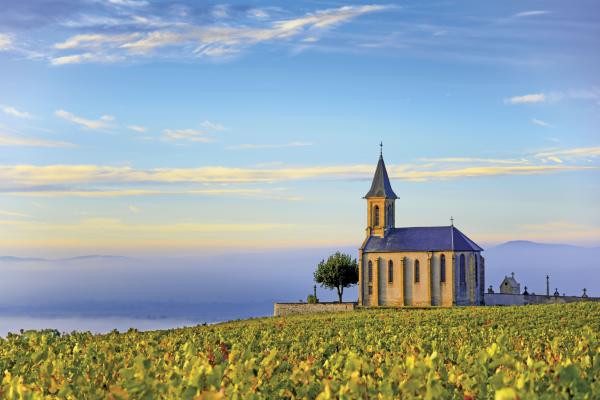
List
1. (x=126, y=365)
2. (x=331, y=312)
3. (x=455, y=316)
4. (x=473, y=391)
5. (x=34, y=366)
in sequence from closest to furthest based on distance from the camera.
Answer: (x=473, y=391), (x=126, y=365), (x=34, y=366), (x=455, y=316), (x=331, y=312)

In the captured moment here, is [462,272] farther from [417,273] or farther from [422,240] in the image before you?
[422,240]

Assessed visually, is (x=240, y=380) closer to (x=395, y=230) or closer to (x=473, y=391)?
(x=473, y=391)

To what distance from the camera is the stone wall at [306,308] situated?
257ft

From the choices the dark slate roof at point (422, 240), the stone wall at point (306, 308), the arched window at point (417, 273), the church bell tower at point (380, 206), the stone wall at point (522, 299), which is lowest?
the stone wall at point (306, 308)

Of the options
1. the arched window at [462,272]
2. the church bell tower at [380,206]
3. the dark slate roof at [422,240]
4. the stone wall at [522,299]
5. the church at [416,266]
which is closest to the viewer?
the stone wall at [522,299]

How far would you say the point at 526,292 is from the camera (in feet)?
275

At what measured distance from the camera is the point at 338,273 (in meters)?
90.1

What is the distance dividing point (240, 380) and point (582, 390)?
13.9 ft

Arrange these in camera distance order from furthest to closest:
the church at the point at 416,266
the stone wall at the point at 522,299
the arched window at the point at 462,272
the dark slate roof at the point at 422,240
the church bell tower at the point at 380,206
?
the church bell tower at the point at 380,206 < the dark slate roof at the point at 422,240 < the arched window at the point at 462,272 < the church at the point at 416,266 < the stone wall at the point at 522,299

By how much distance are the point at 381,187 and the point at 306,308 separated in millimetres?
15694

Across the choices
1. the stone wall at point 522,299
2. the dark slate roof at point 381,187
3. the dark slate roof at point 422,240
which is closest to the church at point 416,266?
the dark slate roof at point 422,240

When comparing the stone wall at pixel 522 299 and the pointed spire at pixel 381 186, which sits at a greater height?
the pointed spire at pixel 381 186

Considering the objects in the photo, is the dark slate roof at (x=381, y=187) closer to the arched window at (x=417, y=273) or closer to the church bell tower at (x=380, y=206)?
the church bell tower at (x=380, y=206)

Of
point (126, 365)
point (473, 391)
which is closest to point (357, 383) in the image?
point (473, 391)
